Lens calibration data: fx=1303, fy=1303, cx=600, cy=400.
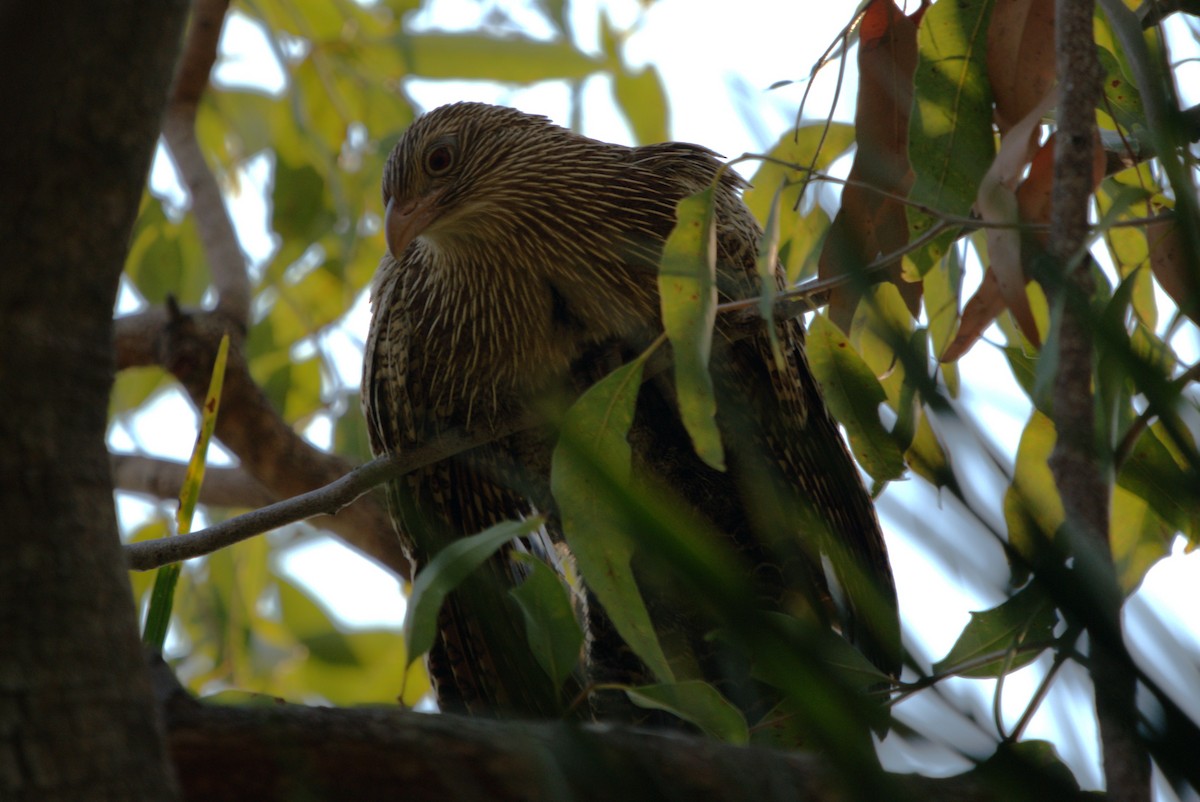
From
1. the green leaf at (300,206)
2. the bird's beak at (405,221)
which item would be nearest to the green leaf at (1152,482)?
the bird's beak at (405,221)

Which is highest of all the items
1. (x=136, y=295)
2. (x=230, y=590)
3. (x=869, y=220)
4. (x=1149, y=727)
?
(x=136, y=295)

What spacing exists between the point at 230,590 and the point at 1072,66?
3.16m

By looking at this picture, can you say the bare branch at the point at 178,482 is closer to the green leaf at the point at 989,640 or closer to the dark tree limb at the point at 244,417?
the dark tree limb at the point at 244,417

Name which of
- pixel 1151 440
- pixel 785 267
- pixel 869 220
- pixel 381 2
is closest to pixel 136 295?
pixel 381 2

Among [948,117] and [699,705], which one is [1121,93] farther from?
[699,705]

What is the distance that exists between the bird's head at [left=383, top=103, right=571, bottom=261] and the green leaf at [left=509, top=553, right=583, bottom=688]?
1.66m


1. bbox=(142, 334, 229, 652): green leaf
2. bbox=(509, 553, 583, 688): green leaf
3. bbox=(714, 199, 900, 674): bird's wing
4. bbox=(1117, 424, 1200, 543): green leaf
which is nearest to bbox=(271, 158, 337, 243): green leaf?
bbox=(714, 199, 900, 674): bird's wing

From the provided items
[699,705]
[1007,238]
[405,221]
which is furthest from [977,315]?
[405,221]

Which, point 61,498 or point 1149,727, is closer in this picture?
point 1149,727

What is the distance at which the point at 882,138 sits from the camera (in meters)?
2.19

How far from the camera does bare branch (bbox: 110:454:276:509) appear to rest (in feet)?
12.2

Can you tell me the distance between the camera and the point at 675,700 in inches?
57.8

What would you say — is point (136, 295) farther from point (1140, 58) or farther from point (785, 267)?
point (1140, 58)

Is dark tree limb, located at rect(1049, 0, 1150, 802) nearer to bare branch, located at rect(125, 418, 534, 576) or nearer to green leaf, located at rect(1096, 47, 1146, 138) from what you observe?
green leaf, located at rect(1096, 47, 1146, 138)
